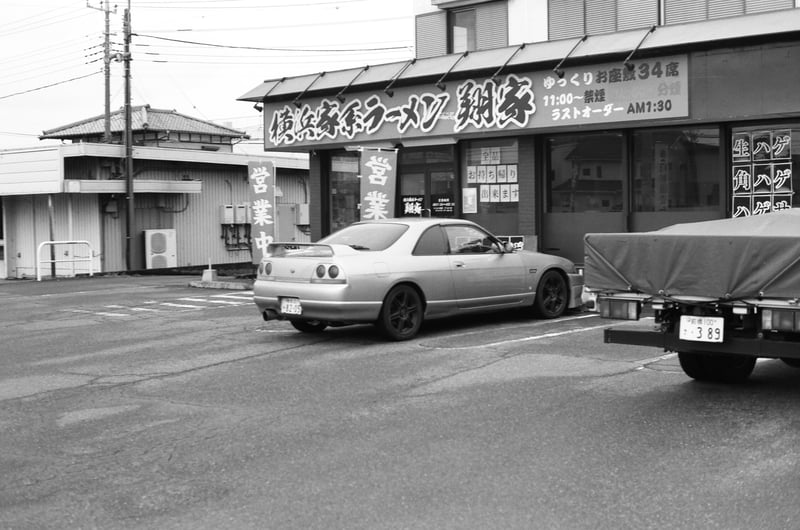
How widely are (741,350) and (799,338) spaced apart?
421 millimetres

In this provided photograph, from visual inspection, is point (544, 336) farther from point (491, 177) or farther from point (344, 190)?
point (344, 190)

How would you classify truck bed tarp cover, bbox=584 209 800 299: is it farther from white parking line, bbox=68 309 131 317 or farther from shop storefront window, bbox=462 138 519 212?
shop storefront window, bbox=462 138 519 212

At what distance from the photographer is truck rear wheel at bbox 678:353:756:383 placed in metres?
7.78

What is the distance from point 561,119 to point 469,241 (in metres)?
6.27

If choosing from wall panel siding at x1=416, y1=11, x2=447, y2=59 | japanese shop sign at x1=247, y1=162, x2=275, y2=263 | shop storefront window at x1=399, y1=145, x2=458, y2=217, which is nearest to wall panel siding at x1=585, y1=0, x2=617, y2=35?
wall panel siding at x1=416, y1=11, x2=447, y2=59

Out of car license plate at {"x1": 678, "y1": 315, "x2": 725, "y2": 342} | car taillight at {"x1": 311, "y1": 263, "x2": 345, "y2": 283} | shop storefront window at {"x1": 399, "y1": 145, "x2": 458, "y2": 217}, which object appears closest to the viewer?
car license plate at {"x1": 678, "y1": 315, "x2": 725, "y2": 342}

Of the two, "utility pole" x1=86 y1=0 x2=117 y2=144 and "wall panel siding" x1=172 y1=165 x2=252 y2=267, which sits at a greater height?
"utility pole" x1=86 y1=0 x2=117 y2=144

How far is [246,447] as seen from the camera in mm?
6129

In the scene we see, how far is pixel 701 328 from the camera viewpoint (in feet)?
22.2

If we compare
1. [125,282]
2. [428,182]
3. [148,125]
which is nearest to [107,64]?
[148,125]

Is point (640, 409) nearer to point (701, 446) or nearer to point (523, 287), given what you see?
point (701, 446)

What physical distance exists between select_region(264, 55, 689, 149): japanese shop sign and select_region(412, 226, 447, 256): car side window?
21.1 feet

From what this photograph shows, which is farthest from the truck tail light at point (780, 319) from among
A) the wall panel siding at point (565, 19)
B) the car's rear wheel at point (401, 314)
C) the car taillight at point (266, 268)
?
the wall panel siding at point (565, 19)

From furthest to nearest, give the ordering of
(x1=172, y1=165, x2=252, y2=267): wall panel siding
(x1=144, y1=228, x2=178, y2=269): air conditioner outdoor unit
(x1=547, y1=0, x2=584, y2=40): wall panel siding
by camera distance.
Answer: (x1=172, y1=165, x2=252, y2=267): wall panel siding
(x1=144, y1=228, x2=178, y2=269): air conditioner outdoor unit
(x1=547, y1=0, x2=584, y2=40): wall panel siding
